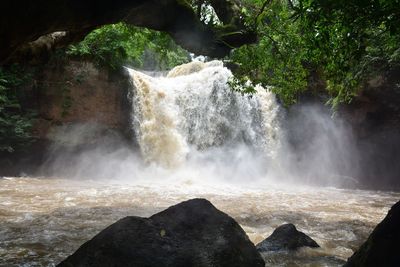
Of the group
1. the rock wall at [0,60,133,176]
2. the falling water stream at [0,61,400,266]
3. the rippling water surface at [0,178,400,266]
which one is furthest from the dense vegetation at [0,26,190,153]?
the rippling water surface at [0,178,400,266]

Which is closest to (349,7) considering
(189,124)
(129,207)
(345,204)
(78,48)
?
(129,207)

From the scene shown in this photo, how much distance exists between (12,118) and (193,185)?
7.26 m

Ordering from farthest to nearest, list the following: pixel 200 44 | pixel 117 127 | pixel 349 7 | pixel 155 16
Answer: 1. pixel 117 127
2. pixel 200 44
3. pixel 155 16
4. pixel 349 7

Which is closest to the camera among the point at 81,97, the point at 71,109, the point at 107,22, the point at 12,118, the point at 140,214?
the point at 107,22

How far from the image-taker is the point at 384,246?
3.40 metres

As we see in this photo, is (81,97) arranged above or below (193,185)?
above

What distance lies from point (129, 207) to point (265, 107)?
11893 millimetres

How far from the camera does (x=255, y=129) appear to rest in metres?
19.4

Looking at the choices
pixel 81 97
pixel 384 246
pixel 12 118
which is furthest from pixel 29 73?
pixel 384 246

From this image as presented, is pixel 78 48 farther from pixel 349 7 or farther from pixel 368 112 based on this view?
pixel 349 7

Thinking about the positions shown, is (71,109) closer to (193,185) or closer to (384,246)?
(193,185)

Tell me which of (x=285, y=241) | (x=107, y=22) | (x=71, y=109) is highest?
(x=71, y=109)

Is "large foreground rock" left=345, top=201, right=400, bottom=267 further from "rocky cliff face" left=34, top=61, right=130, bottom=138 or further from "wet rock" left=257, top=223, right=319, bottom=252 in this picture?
"rocky cliff face" left=34, top=61, right=130, bottom=138

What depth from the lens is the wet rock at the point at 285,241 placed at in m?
5.71
